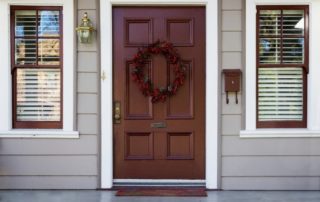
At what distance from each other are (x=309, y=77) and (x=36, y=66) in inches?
136

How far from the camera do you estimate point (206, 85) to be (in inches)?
232

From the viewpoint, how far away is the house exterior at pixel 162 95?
19.1ft

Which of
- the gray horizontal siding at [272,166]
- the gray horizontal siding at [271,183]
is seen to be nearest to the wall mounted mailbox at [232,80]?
the gray horizontal siding at [272,166]

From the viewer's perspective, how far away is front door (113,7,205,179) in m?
5.93

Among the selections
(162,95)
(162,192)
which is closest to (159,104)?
(162,95)

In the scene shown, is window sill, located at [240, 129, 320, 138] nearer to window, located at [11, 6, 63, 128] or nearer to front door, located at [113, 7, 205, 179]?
front door, located at [113, 7, 205, 179]

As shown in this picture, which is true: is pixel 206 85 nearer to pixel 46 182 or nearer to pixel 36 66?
pixel 36 66

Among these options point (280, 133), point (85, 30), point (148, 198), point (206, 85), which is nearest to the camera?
point (148, 198)

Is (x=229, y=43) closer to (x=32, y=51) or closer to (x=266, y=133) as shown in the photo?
(x=266, y=133)

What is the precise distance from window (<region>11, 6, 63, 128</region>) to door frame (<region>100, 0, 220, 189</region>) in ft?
1.88

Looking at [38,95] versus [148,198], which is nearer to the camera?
[148,198]

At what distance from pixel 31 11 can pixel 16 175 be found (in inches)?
82.5

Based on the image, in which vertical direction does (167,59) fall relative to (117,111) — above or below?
above

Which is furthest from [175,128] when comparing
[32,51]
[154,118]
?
[32,51]
